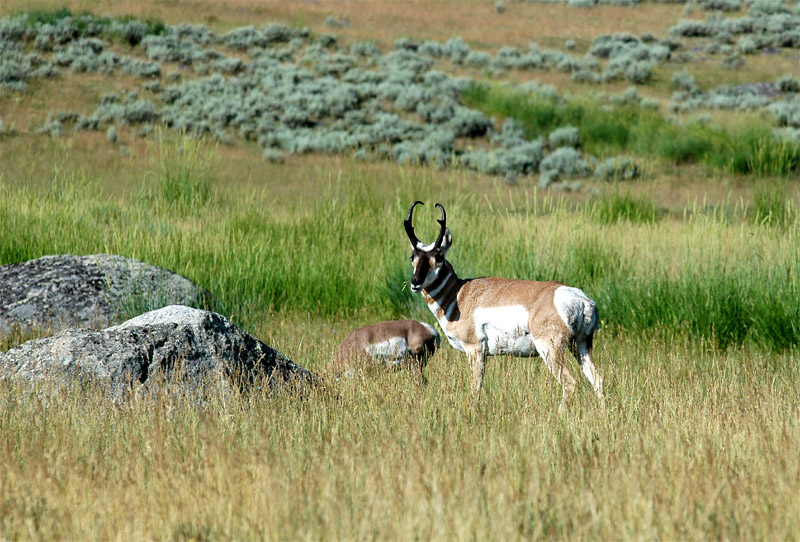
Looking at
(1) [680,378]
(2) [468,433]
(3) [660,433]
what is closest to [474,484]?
(2) [468,433]

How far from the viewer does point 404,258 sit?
40.2 ft

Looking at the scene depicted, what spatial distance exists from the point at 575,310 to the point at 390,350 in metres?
2.02

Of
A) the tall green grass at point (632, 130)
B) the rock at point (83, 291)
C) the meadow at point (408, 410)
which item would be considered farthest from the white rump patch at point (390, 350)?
the tall green grass at point (632, 130)

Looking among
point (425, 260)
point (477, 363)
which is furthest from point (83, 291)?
point (477, 363)

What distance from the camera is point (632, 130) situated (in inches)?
1188

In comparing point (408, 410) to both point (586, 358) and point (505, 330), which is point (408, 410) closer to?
point (505, 330)

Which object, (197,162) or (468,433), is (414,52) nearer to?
(197,162)

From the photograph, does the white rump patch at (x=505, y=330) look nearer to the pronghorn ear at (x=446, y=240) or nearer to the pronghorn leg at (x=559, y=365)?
the pronghorn leg at (x=559, y=365)

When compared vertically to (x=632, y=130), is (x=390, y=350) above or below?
above

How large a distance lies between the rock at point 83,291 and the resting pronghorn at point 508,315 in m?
4.09

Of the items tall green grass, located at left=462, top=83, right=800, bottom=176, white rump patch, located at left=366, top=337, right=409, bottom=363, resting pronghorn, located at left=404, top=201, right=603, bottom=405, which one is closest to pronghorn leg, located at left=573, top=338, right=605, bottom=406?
resting pronghorn, located at left=404, top=201, right=603, bottom=405

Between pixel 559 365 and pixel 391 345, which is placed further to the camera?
pixel 391 345

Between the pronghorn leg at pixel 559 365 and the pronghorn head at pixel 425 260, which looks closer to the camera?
the pronghorn leg at pixel 559 365

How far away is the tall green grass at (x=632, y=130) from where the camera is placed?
84.1 ft
